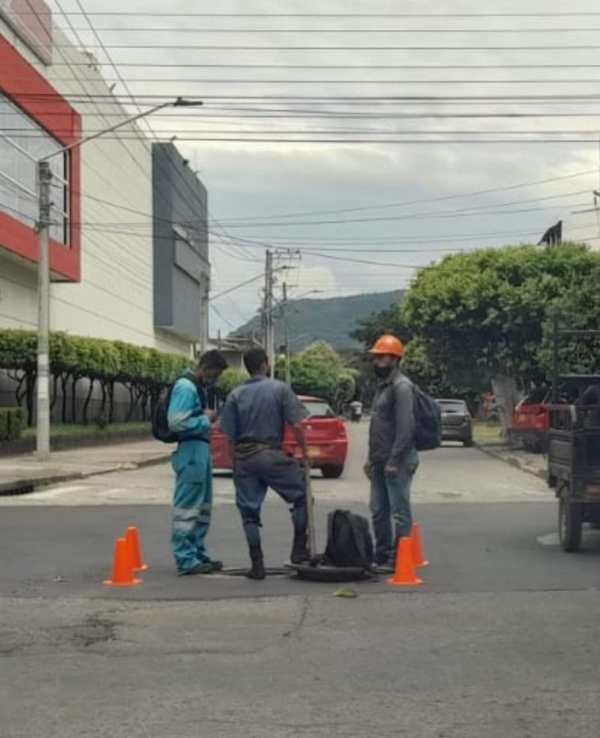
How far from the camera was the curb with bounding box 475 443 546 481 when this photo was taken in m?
23.0

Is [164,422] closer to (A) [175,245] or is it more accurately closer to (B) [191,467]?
(B) [191,467]

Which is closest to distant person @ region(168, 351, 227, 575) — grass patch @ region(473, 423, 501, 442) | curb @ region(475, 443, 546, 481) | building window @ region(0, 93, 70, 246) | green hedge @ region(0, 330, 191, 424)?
curb @ region(475, 443, 546, 481)

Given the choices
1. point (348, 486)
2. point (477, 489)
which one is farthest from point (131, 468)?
point (477, 489)

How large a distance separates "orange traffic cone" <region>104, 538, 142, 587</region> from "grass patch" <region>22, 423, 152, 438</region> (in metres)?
21.4

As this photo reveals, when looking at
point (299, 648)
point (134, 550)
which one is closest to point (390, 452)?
point (134, 550)

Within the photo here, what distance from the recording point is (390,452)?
31.4ft

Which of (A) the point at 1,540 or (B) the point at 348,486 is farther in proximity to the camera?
(B) the point at 348,486

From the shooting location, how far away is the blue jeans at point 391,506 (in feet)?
31.3

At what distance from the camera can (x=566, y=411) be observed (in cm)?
1100

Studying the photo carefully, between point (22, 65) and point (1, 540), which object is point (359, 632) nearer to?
point (1, 540)

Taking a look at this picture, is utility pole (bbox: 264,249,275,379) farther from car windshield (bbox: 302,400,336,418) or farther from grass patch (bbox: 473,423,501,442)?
car windshield (bbox: 302,400,336,418)

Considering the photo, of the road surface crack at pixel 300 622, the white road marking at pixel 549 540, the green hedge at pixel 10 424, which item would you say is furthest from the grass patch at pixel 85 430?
the road surface crack at pixel 300 622

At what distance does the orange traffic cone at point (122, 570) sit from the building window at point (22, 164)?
2474 centimetres

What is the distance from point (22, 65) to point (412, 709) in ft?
112
